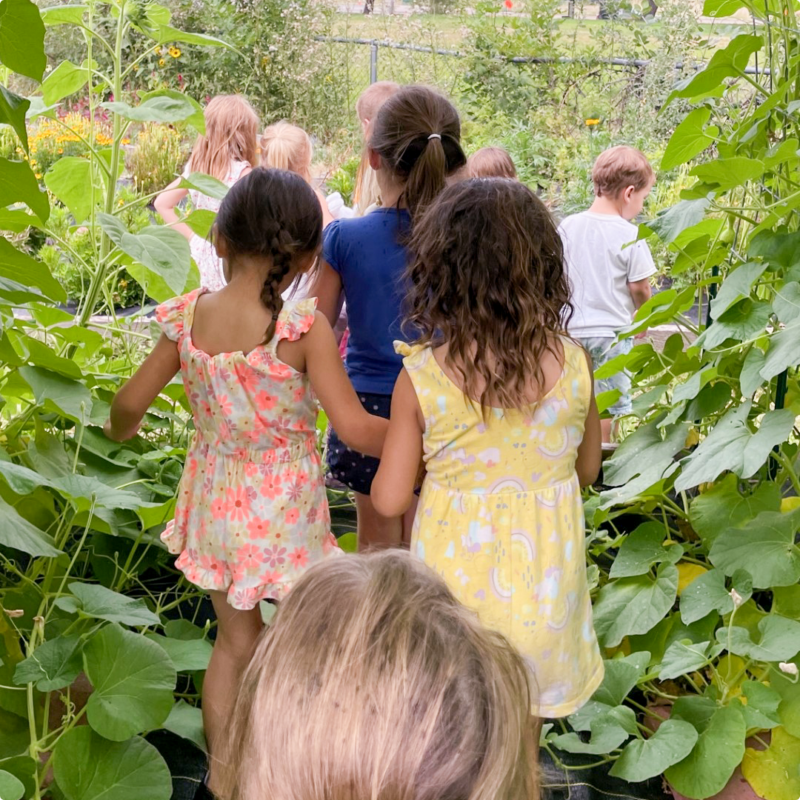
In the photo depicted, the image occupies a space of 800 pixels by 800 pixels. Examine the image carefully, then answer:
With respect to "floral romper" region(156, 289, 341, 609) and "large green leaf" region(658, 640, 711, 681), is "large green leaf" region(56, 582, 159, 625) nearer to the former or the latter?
"floral romper" region(156, 289, 341, 609)

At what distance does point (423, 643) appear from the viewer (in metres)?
0.72

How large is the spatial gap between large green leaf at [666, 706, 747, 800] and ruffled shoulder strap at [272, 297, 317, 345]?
2.80ft

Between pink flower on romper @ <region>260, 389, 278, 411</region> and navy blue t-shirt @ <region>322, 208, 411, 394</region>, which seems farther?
navy blue t-shirt @ <region>322, 208, 411, 394</region>

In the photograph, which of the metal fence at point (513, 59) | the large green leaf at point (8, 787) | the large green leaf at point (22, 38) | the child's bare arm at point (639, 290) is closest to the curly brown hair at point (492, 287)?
the large green leaf at point (22, 38)

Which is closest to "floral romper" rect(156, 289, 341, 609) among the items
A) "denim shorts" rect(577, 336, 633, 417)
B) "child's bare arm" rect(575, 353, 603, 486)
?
"child's bare arm" rect(575, 353, 603, 486)

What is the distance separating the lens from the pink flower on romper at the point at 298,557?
5.33ft

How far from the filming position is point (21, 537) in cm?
127

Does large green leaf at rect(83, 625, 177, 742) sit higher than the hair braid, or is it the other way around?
the hair braid

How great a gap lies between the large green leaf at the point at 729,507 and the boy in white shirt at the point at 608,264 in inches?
48.0

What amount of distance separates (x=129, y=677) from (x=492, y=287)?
2.36ft

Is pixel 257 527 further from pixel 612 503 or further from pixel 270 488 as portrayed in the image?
pixel 612 503

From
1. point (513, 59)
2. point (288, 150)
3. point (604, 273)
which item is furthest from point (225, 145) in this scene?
point (513, 59)

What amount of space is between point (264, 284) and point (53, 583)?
733 mm

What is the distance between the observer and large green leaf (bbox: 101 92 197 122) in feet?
5.27
